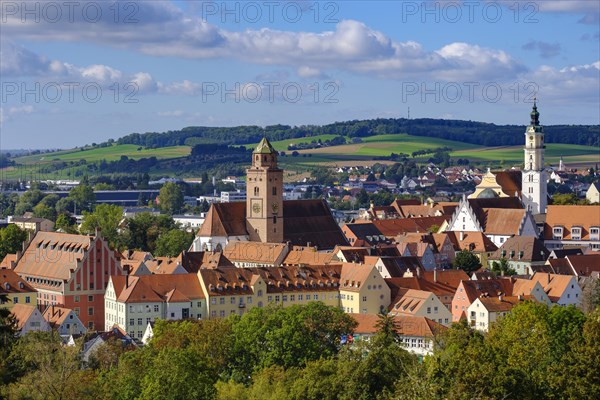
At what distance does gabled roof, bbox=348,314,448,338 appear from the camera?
3295 inches

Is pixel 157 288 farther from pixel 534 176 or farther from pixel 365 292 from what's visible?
pixel 534 176

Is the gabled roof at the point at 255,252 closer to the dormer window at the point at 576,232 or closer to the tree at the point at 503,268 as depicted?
the tree at the point at 503,268

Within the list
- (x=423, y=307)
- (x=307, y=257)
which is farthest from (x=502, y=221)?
(x=423, y=307)

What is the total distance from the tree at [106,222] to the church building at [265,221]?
14.6 m

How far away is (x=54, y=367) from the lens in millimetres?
66312

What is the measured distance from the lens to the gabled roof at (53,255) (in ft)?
333

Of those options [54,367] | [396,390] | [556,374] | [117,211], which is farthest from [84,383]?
[117,211]

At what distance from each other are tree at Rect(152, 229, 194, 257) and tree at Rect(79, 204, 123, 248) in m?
5.17

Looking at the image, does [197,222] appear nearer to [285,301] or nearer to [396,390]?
[285,301]

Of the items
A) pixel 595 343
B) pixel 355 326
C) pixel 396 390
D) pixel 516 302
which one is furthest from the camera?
pixel 516 302

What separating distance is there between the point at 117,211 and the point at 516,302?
66183mm

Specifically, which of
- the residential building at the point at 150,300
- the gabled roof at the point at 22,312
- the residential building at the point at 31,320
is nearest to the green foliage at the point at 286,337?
the residential building at the point at 150,300

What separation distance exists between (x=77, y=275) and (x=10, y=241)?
2477 centimetres

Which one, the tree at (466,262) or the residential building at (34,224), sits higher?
the tree at (466,262)
